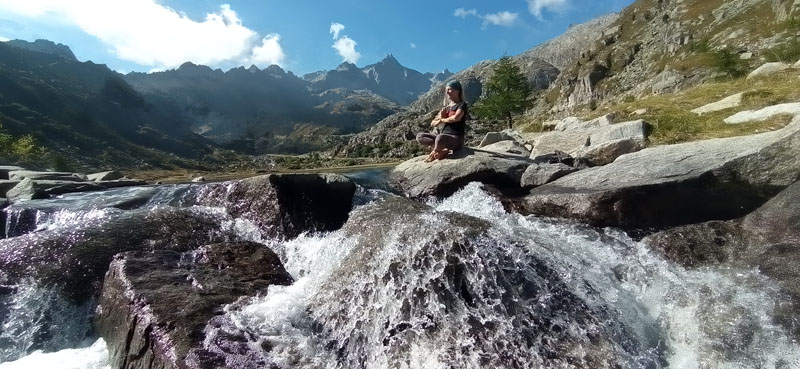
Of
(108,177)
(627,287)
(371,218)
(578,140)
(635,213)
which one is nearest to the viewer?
(627,287)

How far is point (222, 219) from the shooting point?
1466cm

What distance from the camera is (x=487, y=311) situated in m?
7.94

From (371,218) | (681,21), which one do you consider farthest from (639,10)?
(371,218)

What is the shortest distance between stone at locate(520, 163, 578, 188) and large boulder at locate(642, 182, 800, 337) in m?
4.71

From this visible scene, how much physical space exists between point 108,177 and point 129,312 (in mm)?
25713

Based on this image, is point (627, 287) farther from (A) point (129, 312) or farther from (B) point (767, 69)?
(B) point (767, 69)

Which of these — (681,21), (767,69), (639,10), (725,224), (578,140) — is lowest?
(725,224)

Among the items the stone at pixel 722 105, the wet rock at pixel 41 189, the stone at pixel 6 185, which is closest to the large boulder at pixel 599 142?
the stone at pixel 722 105

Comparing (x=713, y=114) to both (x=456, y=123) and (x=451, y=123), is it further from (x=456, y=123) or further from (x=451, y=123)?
(x=451, y=123)

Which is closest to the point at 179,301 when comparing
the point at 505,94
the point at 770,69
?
the point at 770,69

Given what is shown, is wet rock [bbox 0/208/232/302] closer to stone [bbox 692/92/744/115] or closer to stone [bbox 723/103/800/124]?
stone [bbox 723/103/800/124]

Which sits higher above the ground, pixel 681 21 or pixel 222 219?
pixel 681 21

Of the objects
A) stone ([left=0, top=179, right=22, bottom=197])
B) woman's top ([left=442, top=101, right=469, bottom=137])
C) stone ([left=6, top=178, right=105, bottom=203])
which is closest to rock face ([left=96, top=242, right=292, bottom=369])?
woman's top ([left=442, top=101, right=469, bottom=137])

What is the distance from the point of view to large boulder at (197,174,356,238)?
14062 millimetres
